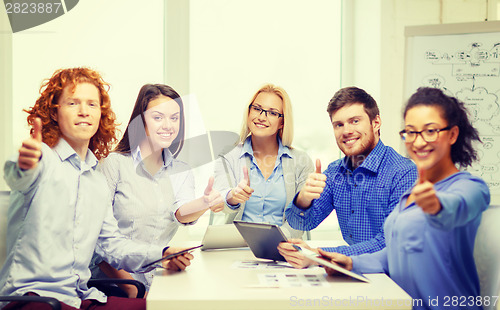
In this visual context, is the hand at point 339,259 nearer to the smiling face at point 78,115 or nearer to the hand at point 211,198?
the hand at point 211,198

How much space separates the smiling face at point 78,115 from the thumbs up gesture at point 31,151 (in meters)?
0.32

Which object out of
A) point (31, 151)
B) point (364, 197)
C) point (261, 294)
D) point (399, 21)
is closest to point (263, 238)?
point (261, 294)

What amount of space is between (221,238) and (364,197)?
0.69m

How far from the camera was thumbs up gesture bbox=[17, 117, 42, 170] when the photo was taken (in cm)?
150

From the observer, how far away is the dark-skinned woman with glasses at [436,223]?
145 cm

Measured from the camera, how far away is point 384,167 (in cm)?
215

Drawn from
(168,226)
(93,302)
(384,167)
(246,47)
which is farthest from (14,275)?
(246,47)

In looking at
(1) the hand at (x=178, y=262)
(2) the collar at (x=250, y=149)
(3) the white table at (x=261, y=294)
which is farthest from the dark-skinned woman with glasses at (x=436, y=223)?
(2) the collar at (x=250, y=149)

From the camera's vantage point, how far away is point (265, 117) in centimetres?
265

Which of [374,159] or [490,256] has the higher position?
[374,159]

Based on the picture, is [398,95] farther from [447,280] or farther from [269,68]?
[447,280]

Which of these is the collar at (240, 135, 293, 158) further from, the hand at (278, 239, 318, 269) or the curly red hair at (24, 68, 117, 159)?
the hand at (278, 239, 318, 269)

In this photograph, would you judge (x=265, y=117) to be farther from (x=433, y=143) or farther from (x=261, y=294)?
(x=261, y=294)

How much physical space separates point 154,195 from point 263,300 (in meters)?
1.12
